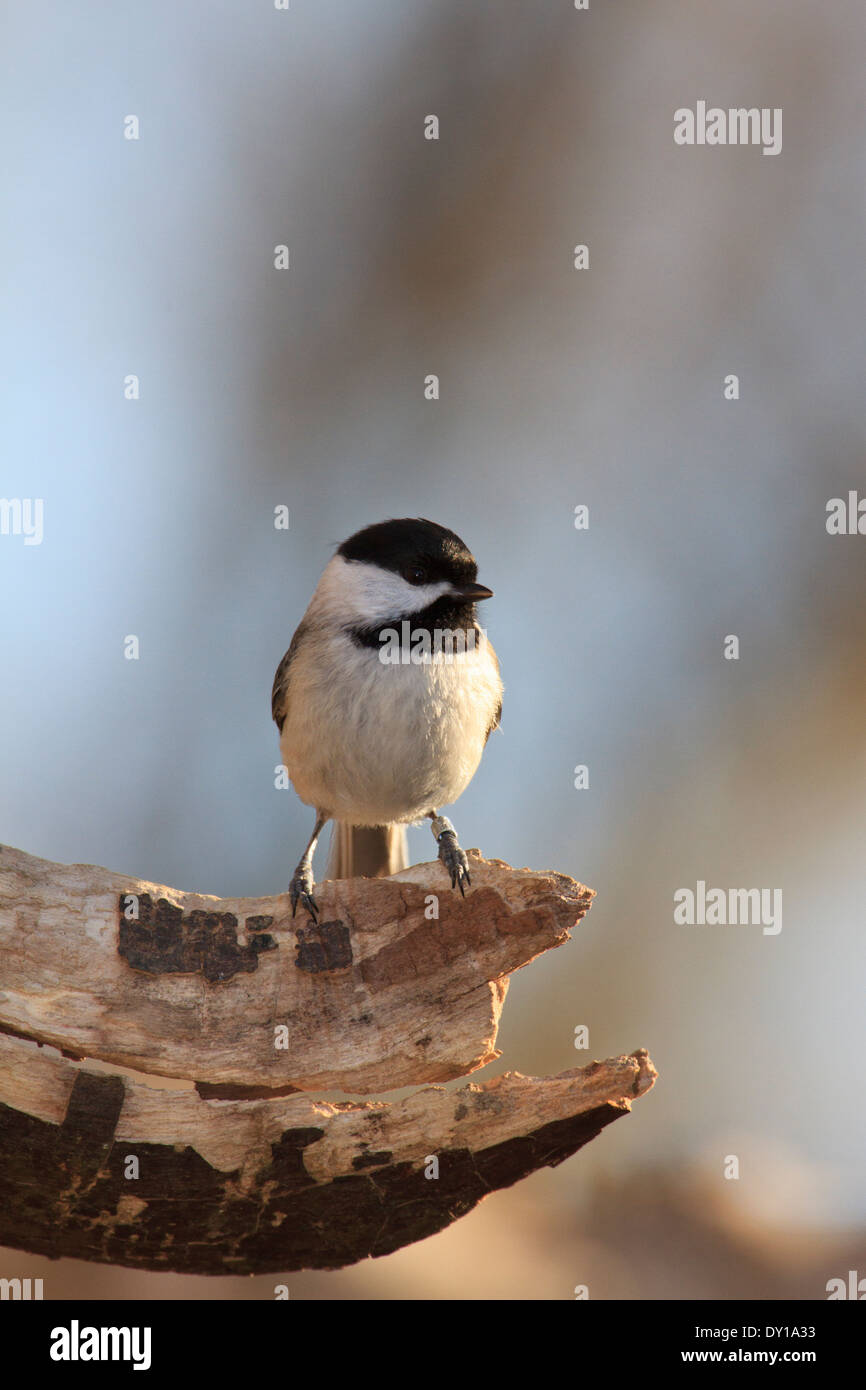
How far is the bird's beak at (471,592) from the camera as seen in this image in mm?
3336

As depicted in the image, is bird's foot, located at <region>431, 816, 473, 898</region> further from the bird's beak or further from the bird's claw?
the bird's beak

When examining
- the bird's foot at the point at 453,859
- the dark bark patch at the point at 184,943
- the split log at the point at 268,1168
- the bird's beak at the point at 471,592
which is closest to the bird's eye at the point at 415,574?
the bird's beak at the point at 471,592

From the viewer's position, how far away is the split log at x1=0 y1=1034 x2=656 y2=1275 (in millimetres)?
2314

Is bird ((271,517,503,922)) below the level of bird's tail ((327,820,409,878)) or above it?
above

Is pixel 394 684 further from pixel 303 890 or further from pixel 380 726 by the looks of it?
pixel 303 890

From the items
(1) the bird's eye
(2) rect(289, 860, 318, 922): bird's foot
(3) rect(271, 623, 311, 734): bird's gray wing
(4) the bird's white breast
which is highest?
(1) the bird's eye

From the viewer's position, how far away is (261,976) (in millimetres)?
2660

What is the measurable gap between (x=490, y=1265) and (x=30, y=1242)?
197 cm

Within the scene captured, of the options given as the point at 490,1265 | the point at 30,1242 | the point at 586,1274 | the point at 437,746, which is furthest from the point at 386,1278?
the point at 437,746

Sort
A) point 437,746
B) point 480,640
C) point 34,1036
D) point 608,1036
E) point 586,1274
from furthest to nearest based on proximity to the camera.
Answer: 1. point 608,1036
2. point 586,1274
3. point 480,640
4. point 437,746
5. point 34,1036

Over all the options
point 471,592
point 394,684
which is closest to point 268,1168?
point 394,684

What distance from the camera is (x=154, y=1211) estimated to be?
232 cm

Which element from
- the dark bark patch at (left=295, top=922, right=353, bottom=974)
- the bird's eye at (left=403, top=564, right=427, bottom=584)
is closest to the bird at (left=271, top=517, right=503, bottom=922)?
the bird's eye at (left=403, top=564, right=427, bottom=584)

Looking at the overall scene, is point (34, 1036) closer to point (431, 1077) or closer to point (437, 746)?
point (431, 1077)
